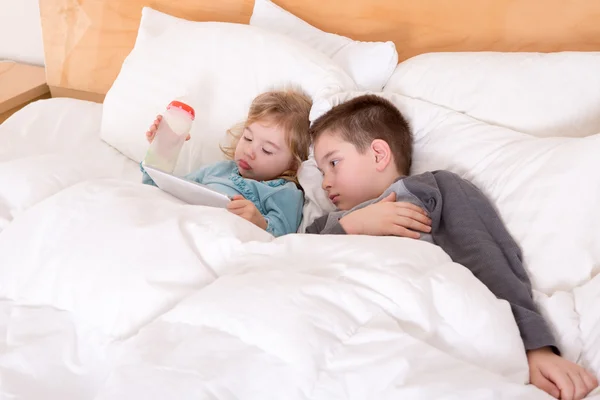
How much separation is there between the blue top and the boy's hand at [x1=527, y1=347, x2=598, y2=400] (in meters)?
0.63

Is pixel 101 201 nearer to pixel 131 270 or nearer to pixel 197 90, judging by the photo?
pixel 131 270

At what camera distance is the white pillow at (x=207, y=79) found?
1511 millimetres

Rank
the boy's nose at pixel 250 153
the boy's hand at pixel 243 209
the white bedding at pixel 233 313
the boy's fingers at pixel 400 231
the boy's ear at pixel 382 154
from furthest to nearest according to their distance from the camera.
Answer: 1. the boy's nose at pixel 250 153
2. the boy's ear at pixel 382 154
3. the boy's hand at pixel 243 209
4. the boy's fingers at pixel 400 231
5. the white bedding at pixel 233 313

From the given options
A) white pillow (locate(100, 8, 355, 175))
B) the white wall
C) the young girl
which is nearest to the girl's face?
the young girl

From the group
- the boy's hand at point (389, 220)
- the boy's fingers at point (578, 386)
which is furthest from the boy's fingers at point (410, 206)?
the boy's fingers at point (578, 386)

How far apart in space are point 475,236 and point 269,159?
0.58 meters

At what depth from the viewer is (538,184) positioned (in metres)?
1.06

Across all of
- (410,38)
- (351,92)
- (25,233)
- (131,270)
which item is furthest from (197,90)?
(131,270)

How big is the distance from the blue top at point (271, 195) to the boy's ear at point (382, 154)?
0.22 metres

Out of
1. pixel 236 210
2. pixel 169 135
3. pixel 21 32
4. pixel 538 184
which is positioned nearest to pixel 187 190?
pixel 236 210

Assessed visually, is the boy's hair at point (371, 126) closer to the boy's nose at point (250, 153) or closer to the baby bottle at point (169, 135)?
the boy's nose at point (250, 153)

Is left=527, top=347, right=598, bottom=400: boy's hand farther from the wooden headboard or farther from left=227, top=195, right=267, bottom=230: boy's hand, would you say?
the wooden headboard

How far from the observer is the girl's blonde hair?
1431mm

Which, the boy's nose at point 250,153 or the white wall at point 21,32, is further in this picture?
the white wall at point 21,32
